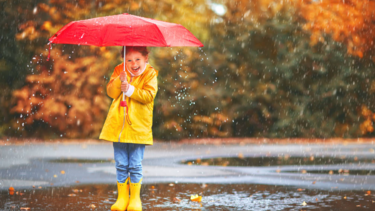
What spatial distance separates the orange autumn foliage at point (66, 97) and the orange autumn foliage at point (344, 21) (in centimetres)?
488

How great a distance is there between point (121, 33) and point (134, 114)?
786 mm

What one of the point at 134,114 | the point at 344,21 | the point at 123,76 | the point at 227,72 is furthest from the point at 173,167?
the point at 344,21

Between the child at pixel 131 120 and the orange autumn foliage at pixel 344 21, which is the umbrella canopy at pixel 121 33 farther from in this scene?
the orange autumn foliage at pixel 344 21

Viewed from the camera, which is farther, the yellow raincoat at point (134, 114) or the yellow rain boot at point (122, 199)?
the yellow rain boot at point (122, 199)

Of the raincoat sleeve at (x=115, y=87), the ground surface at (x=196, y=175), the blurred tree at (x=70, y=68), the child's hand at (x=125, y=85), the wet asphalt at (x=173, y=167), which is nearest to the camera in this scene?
the child's hand at (x=125, y=85)

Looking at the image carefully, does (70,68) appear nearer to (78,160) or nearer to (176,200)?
(78,160)

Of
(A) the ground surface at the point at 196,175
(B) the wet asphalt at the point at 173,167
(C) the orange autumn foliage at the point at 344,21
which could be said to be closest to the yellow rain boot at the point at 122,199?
(A) the ground surface at the point at 196,175

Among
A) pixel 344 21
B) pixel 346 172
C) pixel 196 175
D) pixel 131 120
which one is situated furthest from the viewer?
pixel 344 21

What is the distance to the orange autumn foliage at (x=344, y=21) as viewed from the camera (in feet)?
44.9

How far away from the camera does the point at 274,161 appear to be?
32.9 feet

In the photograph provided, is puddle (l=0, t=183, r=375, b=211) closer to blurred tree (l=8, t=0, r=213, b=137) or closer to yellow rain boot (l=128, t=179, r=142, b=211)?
yellow rain boot (l=128, t=179, r=142, b=211)

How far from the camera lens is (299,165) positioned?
955cm

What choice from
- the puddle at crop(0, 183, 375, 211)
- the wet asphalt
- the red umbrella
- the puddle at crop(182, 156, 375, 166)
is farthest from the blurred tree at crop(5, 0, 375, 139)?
the red umbrella

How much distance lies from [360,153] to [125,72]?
6.86 metres
